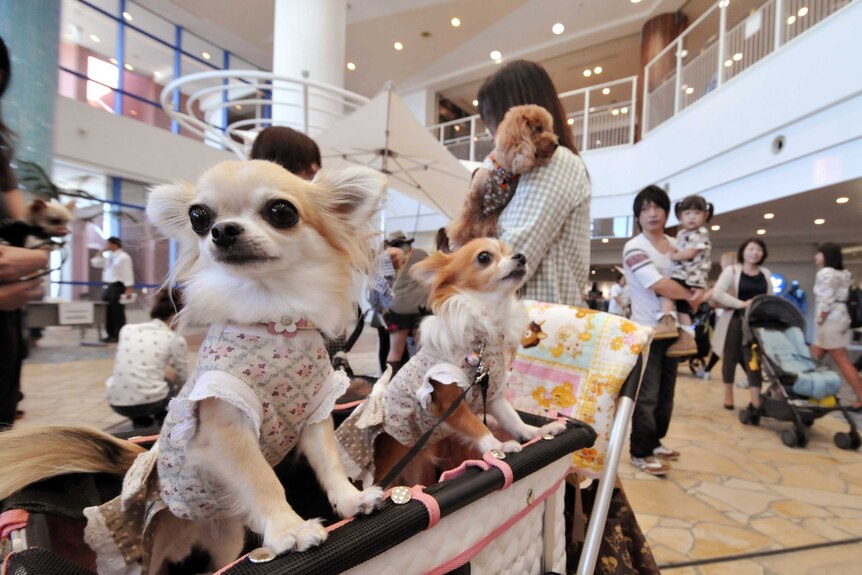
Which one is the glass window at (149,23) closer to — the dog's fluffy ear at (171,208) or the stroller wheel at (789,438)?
the dog's fluffy ear at (171,208)

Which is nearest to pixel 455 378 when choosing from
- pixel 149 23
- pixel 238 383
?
pixel 238 383

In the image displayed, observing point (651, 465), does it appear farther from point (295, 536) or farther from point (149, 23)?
point (149, 23)

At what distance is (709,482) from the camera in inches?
99.2

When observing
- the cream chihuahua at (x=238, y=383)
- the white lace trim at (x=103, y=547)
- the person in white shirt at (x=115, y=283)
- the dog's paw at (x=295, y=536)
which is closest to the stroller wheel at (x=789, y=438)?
the cream chihuahua at (x=238, y=383)

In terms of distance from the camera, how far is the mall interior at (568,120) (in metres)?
→ 1.89

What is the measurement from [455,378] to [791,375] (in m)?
3.25

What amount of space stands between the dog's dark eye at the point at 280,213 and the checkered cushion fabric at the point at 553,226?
0.71 metres

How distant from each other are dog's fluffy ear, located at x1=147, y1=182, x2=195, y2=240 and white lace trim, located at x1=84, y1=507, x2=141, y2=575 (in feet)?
1.65

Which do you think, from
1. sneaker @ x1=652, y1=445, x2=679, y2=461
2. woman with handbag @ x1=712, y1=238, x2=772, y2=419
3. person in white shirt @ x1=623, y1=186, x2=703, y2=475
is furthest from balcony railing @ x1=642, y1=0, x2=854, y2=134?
sneaker @ x1=652, y1=445, x2=679, y2=461

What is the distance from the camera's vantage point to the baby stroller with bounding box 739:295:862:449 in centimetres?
304

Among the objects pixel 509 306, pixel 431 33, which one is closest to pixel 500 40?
pixel 431 33

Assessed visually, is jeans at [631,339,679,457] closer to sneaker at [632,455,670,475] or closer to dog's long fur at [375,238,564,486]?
sneaker at [632,455,670,475]

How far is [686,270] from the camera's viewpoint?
8.75 ft

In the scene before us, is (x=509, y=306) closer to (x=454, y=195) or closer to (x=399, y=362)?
(x=399, y=362)
